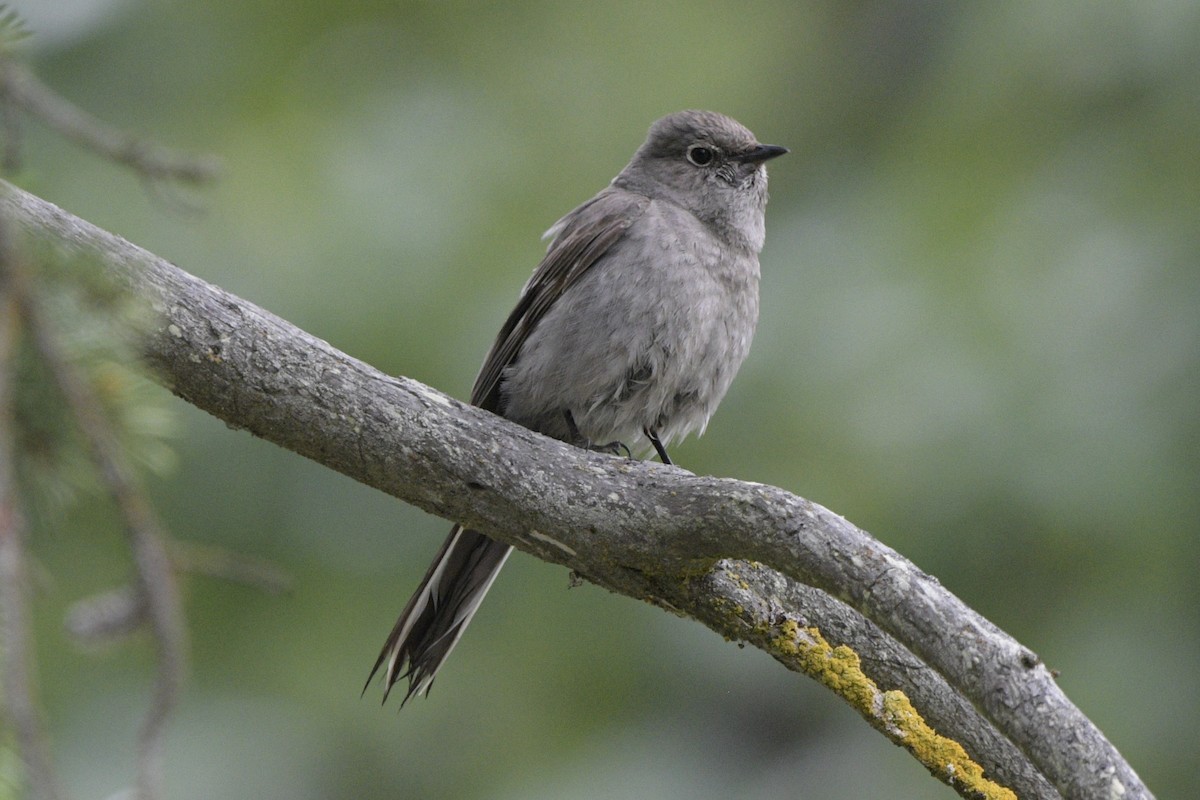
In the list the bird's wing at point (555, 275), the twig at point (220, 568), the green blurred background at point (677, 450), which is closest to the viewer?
the twig at point (220, 568)

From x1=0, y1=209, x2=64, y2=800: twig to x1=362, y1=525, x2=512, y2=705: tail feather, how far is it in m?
2.90

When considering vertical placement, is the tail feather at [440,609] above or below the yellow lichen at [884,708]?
below

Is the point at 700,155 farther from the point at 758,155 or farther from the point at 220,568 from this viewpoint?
the point at 220,568

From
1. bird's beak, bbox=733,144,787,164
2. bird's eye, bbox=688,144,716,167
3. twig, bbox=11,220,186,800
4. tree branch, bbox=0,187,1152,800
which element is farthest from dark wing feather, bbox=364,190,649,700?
twig, bbox=11,220,186,800

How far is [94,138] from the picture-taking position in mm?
1855

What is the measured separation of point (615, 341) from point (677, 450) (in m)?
2.79

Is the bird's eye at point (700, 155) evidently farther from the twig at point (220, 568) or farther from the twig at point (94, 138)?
the twig at point (220, 568)

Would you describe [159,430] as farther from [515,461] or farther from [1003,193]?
[1003,193]

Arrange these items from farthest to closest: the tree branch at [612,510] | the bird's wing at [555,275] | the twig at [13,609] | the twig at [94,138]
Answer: the bird's wing at [555,275] < the tree branch at [612,510] < the twig at [94,138] < the twig at [13,609]

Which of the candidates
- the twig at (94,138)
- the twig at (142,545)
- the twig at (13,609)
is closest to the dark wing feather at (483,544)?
the twig at (94,138)

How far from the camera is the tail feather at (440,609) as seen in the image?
13.9 ft

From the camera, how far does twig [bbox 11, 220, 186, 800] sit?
134 centimetres

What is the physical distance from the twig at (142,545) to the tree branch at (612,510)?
1.57 metres

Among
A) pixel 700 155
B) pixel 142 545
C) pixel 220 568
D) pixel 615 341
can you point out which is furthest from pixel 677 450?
pixel 142 545
